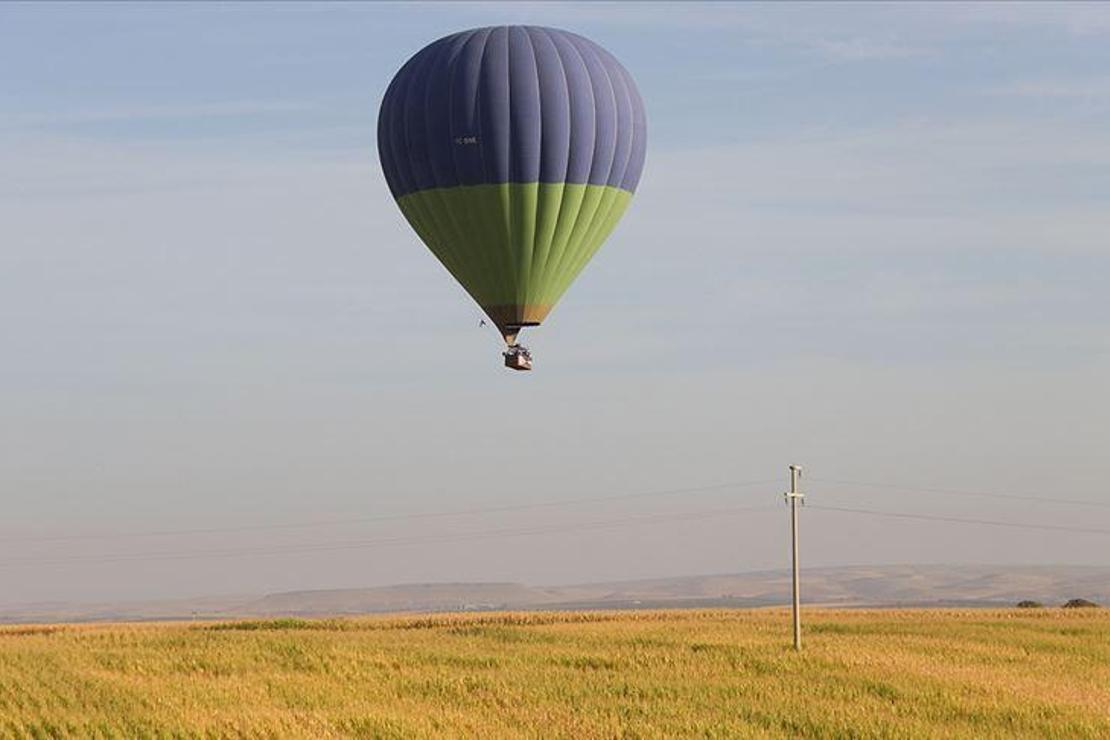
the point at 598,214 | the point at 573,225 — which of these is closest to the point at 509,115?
the point at 573,225

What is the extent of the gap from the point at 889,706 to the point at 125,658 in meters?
24.6

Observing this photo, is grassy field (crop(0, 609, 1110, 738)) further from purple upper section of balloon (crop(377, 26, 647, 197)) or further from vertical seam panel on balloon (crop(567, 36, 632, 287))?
purple upper section of balloon (crop(377, 26, 647, 197))

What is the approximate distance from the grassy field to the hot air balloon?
37.1 feet

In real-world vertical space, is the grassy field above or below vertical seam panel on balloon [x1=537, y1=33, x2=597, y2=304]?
below

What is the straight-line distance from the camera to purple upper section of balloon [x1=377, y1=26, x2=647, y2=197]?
56906mm

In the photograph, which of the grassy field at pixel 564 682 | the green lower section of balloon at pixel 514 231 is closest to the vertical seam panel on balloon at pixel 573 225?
the green lower section of balloon at pixel 514 231

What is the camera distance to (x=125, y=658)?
55.0 m

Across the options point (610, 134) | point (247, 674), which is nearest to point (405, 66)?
point (610, 134)

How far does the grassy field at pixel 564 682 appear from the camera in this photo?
128 ft

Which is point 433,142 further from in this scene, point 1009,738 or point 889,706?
point 1009,738

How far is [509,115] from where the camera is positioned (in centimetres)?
5688

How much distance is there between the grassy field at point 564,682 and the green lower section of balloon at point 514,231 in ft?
39.9

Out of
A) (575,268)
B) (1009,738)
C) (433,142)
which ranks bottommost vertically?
(1009,738)

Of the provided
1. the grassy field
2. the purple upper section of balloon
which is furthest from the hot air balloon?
the grassy field
